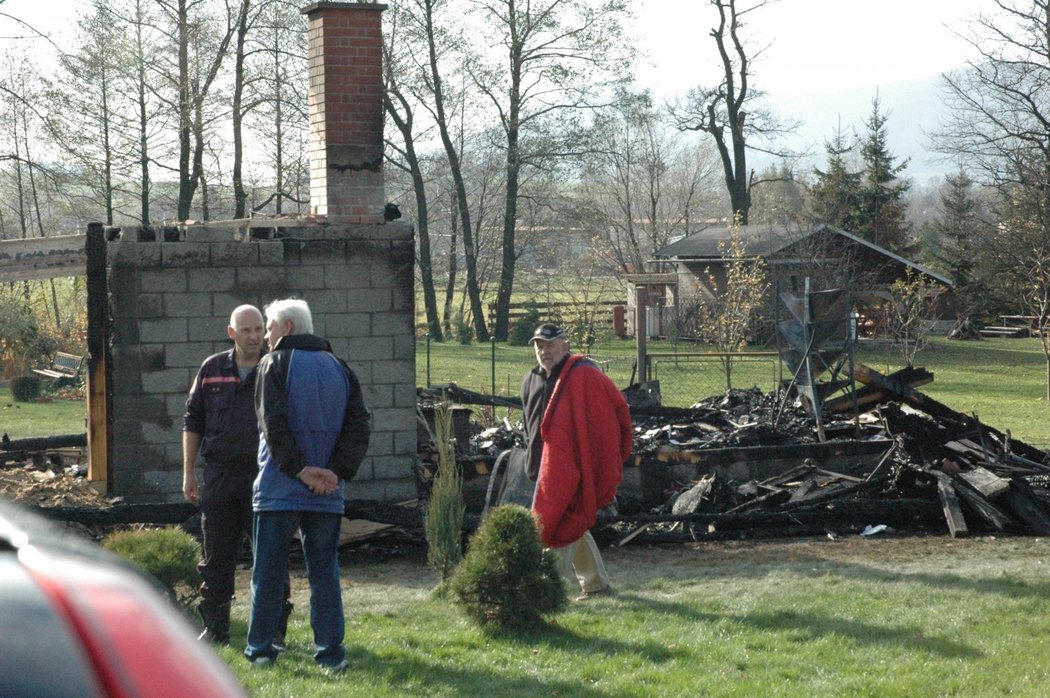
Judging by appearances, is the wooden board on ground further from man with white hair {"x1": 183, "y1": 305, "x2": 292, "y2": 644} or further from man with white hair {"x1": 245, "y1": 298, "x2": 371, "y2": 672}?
man with white hair {"x1": 245, "y1": 298, "x2": 371, "y2": 672}

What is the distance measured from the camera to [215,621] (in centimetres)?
647

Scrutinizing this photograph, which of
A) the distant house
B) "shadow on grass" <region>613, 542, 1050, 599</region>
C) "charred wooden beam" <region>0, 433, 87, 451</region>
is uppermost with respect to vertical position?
the distant house

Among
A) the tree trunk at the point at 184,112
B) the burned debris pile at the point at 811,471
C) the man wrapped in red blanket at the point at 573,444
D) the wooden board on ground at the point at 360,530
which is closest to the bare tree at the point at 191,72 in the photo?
the tree trunk at the point at 184,112

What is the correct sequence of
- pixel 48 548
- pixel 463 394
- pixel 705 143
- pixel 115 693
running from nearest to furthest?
pixel 115 693 < pixel 48 548 < pixel 463 394 < pixel 705 143

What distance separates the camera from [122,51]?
31.0 m

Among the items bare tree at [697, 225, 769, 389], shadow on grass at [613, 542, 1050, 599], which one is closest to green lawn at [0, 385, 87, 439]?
bare tree at [697, 225, 769, 389]

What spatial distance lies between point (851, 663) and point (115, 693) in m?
5.68

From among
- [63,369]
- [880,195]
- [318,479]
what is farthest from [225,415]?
[880,195]

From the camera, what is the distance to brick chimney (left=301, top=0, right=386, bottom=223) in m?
10.8

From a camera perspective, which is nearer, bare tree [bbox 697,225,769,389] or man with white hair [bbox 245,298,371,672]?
man with white hair [bbox 245,298,371,672]

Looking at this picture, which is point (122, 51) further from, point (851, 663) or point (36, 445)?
point (851, 663)

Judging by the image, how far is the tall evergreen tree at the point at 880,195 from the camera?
4900 cm

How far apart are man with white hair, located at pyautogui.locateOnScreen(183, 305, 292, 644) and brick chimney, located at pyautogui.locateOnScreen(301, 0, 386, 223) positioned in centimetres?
458

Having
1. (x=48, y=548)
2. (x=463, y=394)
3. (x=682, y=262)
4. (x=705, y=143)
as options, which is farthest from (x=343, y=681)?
(x=705, y=143)
